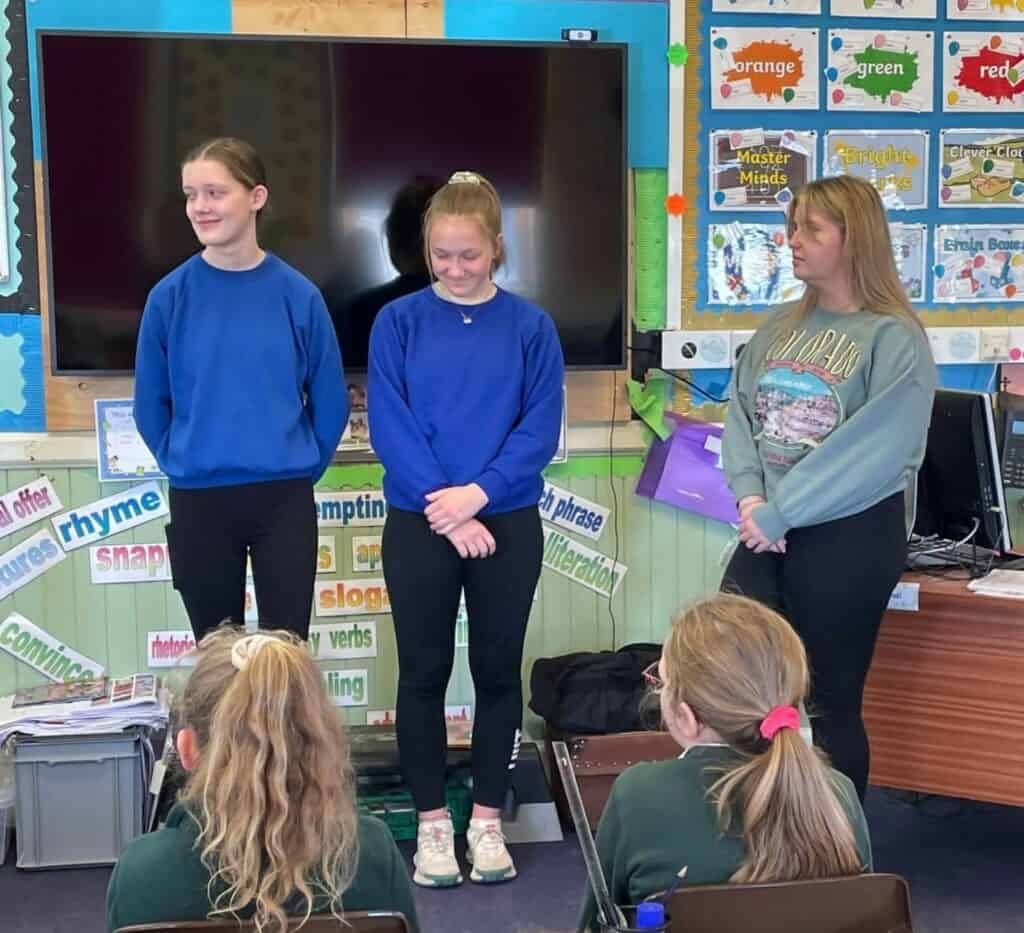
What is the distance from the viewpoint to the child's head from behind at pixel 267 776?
132 cm

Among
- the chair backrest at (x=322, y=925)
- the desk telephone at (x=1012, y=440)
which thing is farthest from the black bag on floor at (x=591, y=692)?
the chair backrest at (x=322, y=925)

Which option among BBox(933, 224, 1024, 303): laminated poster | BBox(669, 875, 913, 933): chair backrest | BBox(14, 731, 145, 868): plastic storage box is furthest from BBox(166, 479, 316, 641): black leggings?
BBox(933, 224, 1024, 303): laminated poster

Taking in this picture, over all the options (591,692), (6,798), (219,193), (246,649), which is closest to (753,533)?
(591,692)

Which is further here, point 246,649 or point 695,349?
point 695,349

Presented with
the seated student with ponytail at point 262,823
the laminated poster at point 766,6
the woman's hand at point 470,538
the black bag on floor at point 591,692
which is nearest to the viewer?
the seated student with ponytail at point 262,823

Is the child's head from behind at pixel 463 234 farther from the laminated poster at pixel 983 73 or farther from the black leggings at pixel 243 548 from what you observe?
the laminated poster at pixel 983 73

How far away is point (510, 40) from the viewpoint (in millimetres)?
3076

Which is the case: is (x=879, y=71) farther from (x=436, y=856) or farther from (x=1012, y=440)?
(x=436, y=856)

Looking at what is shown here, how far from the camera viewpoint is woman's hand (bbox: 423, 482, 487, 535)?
2525 millimetres

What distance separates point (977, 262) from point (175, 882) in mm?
2814

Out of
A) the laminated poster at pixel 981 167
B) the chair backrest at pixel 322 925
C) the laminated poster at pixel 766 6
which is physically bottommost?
the chair backrest at pixel 322 925

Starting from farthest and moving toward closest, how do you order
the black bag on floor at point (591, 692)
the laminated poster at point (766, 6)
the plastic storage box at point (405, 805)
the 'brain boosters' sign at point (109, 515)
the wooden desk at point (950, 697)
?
the laminated poster at point (766, 6)
the 'brain boosters' sign at point (109, 515)
the black bag on floor at point (591, 692)
the plastic storage box at point (405, 805)
the wooden desk at point (950, 697)

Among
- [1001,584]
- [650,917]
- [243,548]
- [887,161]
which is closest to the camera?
[650,917]

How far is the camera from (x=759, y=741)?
149 cm
